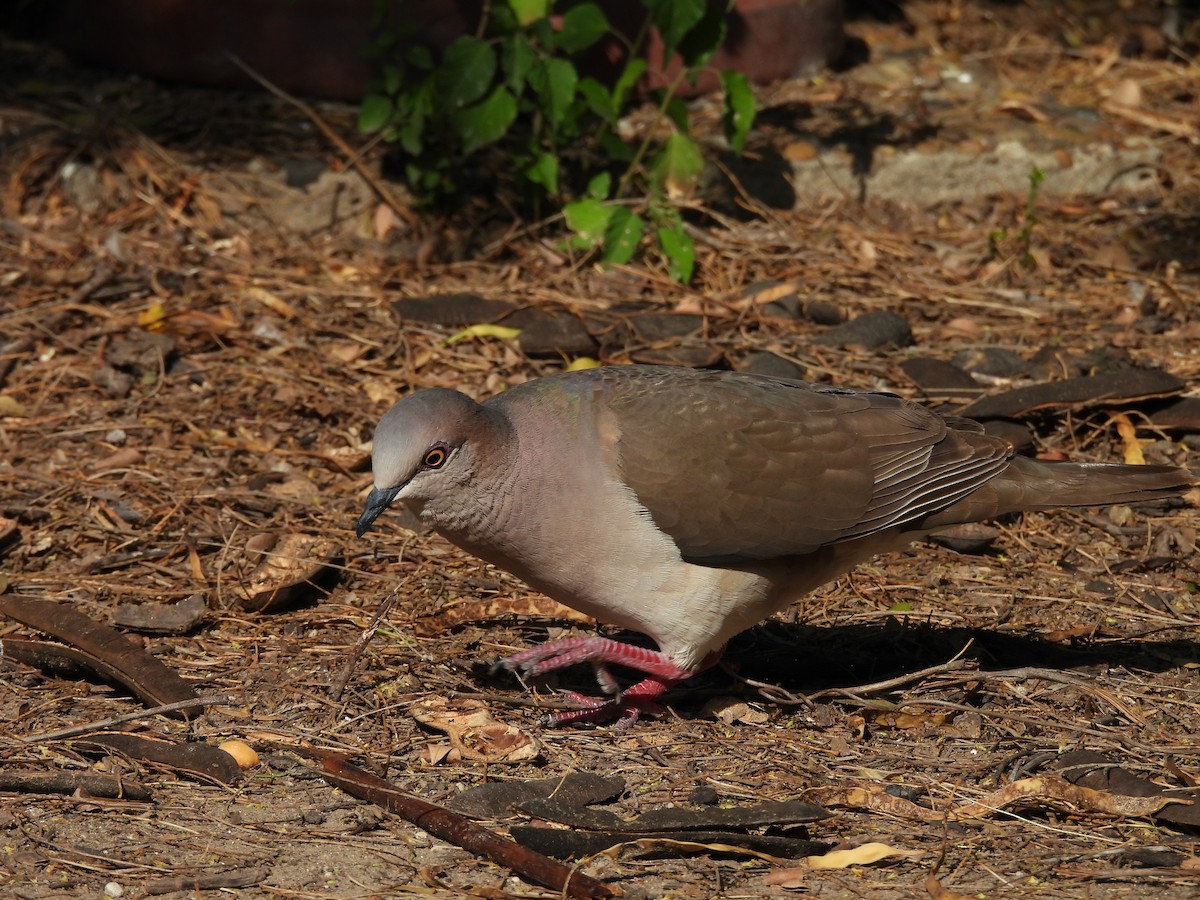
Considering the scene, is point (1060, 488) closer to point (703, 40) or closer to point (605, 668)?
point (605, 668)

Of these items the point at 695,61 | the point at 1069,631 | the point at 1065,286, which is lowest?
the point at 1069,631

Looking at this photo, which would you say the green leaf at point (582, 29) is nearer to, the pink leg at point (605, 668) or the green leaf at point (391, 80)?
the green leaf at point (391, 80)

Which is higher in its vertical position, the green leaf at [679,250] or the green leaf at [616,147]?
the green leaf at [616,147]

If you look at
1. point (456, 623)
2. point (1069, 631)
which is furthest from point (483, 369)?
point (1069, 631)

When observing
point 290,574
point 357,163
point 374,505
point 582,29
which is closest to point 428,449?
point 374,505

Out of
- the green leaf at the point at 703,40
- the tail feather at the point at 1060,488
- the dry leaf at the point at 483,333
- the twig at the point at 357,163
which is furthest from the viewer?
the twig at the point at 357,163

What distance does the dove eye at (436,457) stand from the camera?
151 inches

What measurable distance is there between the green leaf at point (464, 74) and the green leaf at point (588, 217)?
0.71m

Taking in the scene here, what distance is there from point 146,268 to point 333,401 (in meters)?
1.46

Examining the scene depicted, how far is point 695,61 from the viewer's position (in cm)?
633

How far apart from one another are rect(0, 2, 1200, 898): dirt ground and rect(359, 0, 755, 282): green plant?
273 mm

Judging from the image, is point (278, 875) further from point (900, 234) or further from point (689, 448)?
point (900, 234)

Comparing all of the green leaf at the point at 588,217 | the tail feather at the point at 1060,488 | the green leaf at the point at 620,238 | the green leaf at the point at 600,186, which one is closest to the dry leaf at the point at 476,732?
the tail feather at the point at 1060,488

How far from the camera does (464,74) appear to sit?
6223mm
